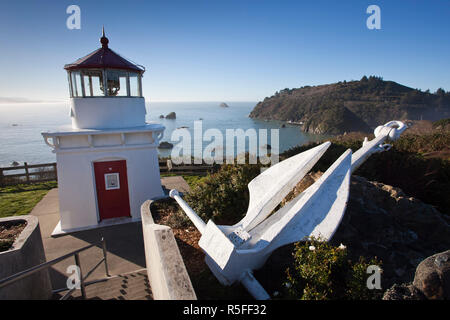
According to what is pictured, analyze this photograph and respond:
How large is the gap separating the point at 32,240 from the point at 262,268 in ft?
15.7

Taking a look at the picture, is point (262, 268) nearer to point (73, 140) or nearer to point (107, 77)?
point (73, 140)

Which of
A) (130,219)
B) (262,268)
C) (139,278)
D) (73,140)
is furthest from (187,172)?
(262,268)

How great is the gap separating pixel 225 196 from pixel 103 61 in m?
5.59

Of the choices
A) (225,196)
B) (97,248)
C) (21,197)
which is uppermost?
(225,196)

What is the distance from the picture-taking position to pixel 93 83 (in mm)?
7816

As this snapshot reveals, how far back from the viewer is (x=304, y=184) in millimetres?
5719

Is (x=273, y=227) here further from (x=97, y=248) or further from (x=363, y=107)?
(x=363, y=107)

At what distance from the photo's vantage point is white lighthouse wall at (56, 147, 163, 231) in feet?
25.0

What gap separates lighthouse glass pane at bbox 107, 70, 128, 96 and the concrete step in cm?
557

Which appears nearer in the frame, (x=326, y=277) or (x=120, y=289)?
(x=326, y=277)

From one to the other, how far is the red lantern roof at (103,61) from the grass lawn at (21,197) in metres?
5.98

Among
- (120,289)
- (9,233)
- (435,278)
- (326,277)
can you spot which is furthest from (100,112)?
(435,278)

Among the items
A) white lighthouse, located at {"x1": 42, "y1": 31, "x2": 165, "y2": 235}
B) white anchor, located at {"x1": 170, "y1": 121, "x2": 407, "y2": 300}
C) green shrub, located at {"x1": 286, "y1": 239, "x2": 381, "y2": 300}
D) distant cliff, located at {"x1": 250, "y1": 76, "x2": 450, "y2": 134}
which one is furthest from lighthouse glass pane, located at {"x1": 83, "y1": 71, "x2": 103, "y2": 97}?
distant cliff, located at {"x1": 250, "y1": 76, "x2": 450, "y2": 134}
